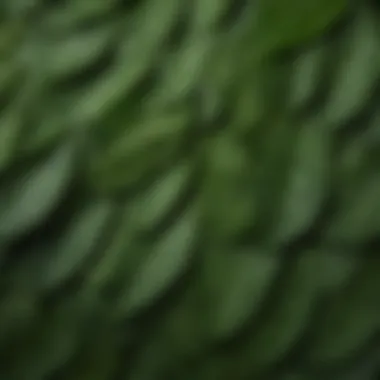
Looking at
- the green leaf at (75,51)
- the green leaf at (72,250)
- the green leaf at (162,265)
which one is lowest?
the green leaf at (162,265)

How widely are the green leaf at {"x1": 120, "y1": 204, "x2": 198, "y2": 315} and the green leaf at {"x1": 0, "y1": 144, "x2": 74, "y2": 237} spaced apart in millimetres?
45

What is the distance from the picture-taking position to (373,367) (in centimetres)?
37

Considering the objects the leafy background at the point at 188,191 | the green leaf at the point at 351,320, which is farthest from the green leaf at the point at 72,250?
the green leaf at the point at 351,320

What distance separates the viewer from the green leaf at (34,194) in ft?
1.09

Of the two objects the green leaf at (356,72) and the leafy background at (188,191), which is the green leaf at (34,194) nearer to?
the leafy background at (188,191)

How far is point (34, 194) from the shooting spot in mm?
334

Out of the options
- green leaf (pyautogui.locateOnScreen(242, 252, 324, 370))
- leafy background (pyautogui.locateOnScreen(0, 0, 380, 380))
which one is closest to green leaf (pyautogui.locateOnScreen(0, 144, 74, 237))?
leafy background (pyautogui.locateOnScreen(0, 0, 380, 380))

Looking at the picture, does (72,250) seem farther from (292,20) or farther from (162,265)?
(292,20)

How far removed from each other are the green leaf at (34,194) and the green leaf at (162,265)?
45 mm

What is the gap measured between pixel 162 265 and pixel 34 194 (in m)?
0.06

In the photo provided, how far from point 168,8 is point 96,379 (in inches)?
6.3

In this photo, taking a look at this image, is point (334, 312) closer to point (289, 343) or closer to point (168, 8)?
point (289, 343)

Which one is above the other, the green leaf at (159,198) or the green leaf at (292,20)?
the green leaf at (292,20)

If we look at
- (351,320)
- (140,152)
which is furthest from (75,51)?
(351,320)
